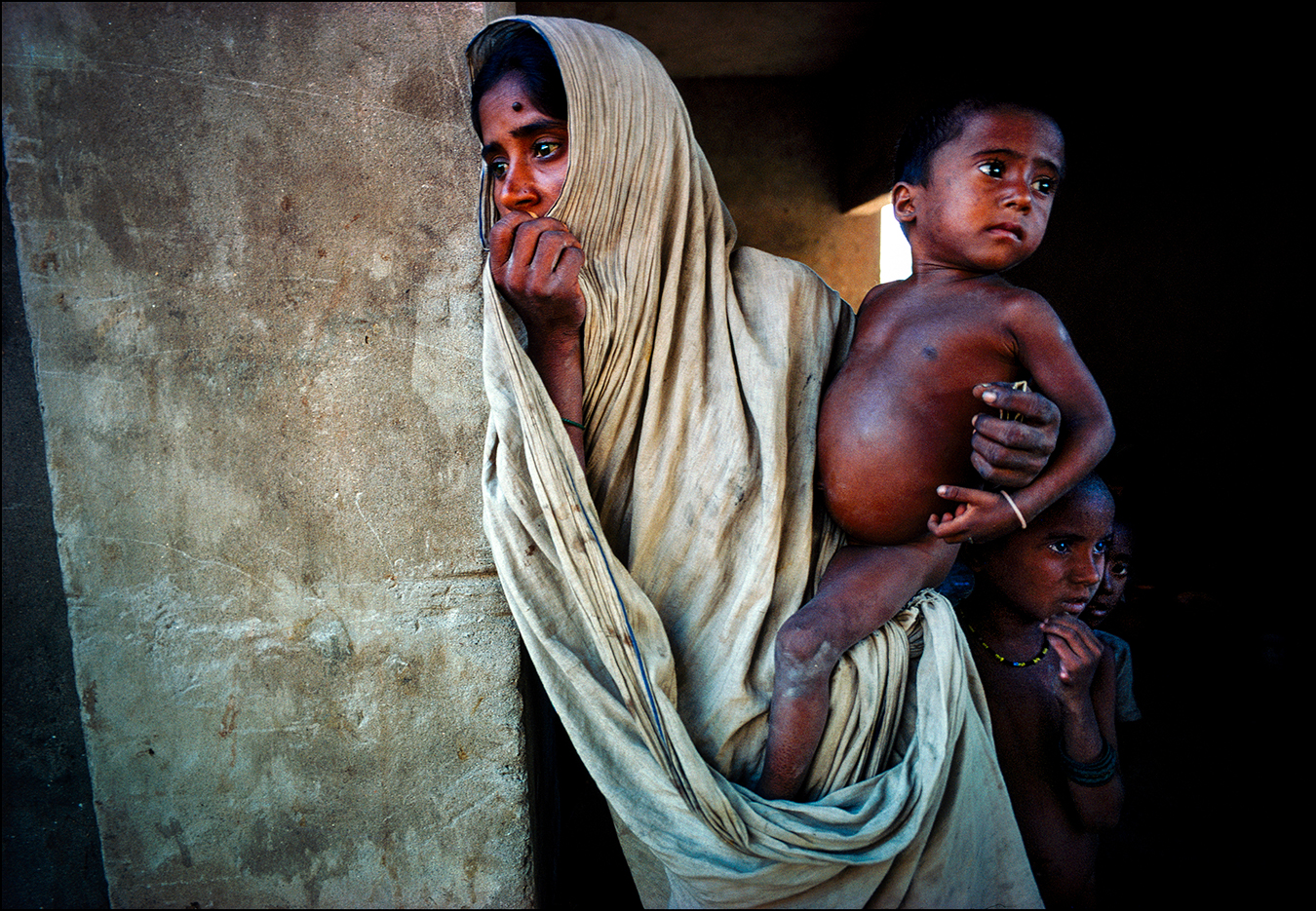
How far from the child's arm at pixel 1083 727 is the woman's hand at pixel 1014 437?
0.41 meters

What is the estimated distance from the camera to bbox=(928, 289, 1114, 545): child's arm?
4.15 feet

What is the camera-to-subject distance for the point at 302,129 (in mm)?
1401

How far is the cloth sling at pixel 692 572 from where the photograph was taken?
1.24 m

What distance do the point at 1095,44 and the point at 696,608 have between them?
346 centimetres

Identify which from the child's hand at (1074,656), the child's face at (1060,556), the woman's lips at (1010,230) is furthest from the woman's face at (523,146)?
the child's hand at (1074,656)

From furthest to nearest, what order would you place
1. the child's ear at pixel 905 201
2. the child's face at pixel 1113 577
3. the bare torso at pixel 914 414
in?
Answer: the child's face at pixel 1113 577 < the child's ear at pixel 905 201 < the bare torso at pixel 914 414

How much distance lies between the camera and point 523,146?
54.5 inches

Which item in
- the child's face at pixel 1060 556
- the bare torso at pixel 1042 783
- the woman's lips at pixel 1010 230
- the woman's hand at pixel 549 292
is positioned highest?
the woman's lips at pixel 1010 230

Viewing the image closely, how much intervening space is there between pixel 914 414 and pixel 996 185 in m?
0.47

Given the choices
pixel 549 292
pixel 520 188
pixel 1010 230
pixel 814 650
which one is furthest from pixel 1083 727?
pixel 520 188

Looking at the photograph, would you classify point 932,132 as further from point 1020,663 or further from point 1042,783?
point 1042,783

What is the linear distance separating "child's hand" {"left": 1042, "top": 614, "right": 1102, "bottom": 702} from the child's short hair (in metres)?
0.92

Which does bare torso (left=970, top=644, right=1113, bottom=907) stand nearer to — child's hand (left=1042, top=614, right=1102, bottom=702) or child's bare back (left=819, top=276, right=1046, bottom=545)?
child's hand (left=1042, top=614, right=1102, bottom=702)

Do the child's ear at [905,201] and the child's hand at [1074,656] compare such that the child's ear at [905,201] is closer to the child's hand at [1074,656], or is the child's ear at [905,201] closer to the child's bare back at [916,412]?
the child's bare back at [916,412]
